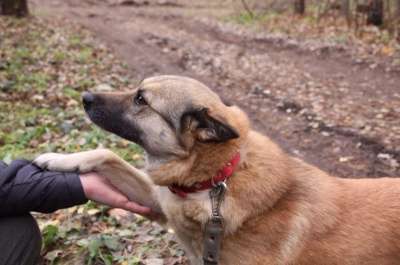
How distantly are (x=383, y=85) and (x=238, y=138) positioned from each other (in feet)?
24.0

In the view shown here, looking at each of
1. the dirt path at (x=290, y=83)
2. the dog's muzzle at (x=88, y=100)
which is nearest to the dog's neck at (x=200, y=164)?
the dog's muzzle at (x=88, y=100)

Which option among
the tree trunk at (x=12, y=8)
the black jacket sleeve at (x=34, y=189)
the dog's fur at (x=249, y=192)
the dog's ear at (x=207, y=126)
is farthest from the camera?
the tree trunk at (x=12, y=8)

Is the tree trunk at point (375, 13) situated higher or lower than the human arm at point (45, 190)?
higher

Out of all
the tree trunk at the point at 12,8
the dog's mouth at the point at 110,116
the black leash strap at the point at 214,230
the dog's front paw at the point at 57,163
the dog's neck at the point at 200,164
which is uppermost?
the tree trunk at the point at 12,8

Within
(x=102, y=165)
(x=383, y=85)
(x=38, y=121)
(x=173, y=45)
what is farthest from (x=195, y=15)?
(x=102, y=165)

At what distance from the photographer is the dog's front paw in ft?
11.6

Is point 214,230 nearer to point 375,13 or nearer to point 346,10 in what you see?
point 375,13

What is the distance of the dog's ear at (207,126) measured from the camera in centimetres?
293

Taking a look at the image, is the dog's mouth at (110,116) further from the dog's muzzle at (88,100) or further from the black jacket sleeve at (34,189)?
the black jacket sleeve at (34,189)

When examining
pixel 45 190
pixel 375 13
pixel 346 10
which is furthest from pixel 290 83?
pixel 45 190

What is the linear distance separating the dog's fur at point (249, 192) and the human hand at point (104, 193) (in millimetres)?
213

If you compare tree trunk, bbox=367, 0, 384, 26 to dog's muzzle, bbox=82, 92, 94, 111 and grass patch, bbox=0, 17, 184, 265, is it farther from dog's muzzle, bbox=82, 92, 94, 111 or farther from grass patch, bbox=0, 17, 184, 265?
dog's muzzle, bbox=82, 92, 94, 111

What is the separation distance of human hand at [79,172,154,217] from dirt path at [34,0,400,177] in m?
3.36

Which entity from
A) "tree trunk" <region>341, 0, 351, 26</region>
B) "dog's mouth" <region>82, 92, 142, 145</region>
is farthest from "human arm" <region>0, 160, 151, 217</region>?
"tree trunk" <region>341, 0, 351, 26</region>
